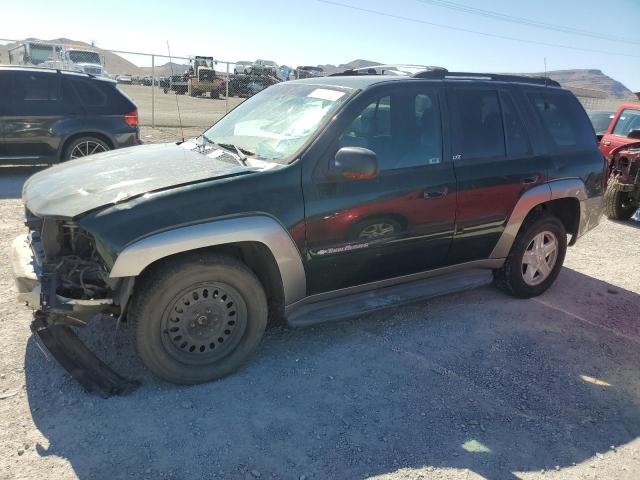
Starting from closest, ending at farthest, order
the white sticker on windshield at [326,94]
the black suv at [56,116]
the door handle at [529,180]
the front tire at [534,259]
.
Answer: the white sticker on windshield at [326,94] → the door handle at [529,180] → the front tire at [534,259] → the black suv at [56,116]

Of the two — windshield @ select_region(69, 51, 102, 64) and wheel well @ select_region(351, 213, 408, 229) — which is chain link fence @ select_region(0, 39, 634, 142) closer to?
windshield @ select_region(69, 51, 102, 64)

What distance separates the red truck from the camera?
25.9ft

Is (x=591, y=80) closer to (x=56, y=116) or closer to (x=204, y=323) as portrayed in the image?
(x=56, y=116)

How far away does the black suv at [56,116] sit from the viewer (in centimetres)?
818

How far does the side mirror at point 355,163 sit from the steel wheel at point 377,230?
0.42 metres

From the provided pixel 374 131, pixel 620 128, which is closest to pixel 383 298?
pixel 374 131

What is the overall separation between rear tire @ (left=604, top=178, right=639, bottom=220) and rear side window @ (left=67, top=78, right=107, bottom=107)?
8364 millimetres

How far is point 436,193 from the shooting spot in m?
3.82

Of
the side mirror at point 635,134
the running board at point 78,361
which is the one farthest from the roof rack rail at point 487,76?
the side mirror at point 635,134

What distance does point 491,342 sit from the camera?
4.03m

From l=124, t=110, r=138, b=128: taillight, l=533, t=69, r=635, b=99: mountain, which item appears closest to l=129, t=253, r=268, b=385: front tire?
l=124, t=110, r=138, b=128: taillight

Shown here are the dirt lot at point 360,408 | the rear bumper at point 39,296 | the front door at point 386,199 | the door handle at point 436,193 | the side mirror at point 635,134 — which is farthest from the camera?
the side mirror at point 635,134

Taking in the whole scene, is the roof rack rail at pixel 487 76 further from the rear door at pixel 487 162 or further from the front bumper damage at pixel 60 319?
the front bumper damage at pixel 60 319

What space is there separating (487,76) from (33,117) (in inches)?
281
